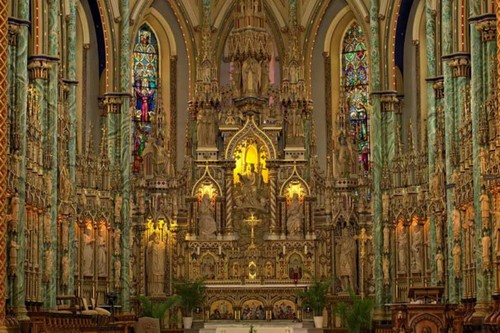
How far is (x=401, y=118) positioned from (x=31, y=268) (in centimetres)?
1809

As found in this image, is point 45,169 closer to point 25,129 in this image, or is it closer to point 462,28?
point 25,129

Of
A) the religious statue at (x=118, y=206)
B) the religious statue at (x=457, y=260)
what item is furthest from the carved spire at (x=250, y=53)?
the religious statue at (x=457, y=260)

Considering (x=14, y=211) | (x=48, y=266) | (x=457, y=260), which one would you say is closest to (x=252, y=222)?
(x=48, y=266)

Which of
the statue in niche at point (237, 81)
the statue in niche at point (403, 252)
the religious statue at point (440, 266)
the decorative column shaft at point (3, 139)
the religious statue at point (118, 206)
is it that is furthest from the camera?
the statue in niche at point (237, 81)

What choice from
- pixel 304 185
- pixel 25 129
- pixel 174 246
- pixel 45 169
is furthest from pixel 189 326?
pixel 25 129

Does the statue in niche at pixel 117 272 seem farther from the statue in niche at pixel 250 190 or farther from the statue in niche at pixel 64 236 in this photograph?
the statue in niche at pixel 250 190

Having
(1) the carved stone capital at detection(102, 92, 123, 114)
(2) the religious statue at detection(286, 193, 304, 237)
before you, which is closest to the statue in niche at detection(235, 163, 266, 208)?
(2) the religious statue at detection(286, 193, 304, 237)

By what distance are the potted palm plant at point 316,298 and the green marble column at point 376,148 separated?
2099mm

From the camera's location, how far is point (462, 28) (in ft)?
128

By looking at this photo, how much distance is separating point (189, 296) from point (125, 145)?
659 centimetres

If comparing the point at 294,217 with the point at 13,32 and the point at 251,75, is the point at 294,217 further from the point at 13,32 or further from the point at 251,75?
the point at 13,32

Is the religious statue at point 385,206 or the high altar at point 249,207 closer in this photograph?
the religious statue at point 385,206

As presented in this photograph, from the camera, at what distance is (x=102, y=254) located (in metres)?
45.7

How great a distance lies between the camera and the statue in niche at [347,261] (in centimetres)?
4788
